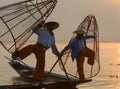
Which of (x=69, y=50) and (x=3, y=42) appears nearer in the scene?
(x=3, y=42)

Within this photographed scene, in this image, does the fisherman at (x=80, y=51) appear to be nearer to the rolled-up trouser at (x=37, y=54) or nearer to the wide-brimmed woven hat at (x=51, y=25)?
the wide-brimmed woven hat at (x=51, y=25)

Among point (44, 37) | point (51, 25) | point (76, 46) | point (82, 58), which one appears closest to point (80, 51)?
point (76, 46)

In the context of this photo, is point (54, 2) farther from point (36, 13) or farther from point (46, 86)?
point (46, 86)

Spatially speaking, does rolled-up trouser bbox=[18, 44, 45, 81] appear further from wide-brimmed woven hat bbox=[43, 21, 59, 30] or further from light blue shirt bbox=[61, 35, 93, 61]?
light blue shirt bbox=[61, 35, 93, 61]

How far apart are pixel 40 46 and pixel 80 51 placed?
2.02m

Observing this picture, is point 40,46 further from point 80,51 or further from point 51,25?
point 80,51

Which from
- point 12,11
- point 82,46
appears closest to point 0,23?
point 12,11

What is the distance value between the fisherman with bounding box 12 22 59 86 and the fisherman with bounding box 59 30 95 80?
1.40m

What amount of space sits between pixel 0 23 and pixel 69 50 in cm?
298

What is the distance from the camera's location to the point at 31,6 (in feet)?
53.4

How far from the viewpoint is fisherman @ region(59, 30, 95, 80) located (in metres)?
16.8

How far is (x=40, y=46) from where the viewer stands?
15484mm

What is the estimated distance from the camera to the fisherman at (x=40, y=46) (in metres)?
15.4

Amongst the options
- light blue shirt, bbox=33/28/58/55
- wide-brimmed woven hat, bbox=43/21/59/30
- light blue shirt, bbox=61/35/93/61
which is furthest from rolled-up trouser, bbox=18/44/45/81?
light blue shirt, bbox=61/35/93/61
